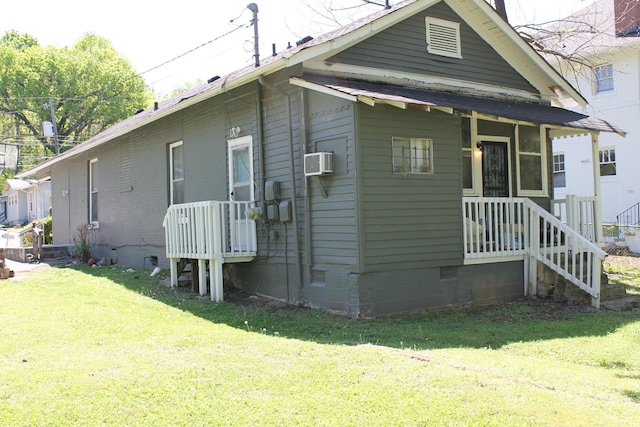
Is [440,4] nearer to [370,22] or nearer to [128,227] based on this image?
[370,22]

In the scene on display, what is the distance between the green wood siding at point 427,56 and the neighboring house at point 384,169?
0.03m

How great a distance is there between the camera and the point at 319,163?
25.8 feet

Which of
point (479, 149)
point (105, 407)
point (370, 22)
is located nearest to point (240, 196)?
point (370, 22)

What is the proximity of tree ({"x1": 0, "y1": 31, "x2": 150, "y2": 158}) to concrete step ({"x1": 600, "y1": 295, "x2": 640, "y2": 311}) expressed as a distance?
3838 cm

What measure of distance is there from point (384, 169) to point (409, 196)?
624mm

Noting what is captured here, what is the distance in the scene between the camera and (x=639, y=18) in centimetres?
1841

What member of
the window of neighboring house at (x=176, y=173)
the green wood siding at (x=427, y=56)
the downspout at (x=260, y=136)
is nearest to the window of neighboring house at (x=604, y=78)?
the green wood siding at (x=427, y=56)

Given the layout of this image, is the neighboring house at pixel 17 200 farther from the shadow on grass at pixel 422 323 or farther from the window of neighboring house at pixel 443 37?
the window of neighboring house at pixel 443 37

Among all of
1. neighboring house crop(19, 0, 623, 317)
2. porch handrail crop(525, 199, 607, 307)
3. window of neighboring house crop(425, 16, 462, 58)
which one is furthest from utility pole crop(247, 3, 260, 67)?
porch handrail crop(525, 199, 607, 307)

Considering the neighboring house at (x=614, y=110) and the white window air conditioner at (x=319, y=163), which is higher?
the neighboring house at (x=614, y=110)

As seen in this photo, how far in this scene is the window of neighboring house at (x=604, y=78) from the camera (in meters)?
19.1

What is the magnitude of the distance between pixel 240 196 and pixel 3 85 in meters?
39.6

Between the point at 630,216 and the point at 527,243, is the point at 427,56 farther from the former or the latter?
the point at 630,216

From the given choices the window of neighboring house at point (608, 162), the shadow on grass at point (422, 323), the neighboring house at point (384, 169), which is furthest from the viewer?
the window of neighboring house at point (608, 162)
